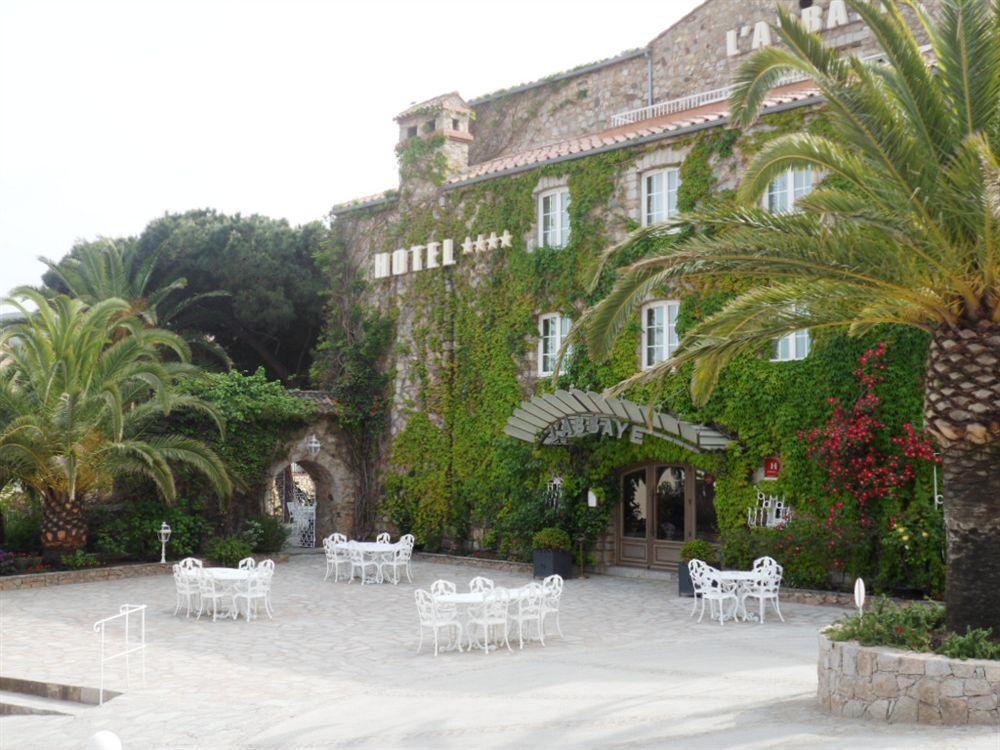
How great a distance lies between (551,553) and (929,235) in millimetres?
12274

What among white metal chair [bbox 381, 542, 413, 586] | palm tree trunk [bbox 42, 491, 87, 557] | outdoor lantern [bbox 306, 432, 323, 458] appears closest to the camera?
white metal chair [bbox 381, 542, 413, 586]

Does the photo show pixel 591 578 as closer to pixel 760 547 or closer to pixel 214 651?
pixel 760 547

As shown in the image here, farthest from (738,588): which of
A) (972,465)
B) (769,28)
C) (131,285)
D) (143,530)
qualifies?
(131,285)

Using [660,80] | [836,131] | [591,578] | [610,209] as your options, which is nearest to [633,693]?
[836,131]

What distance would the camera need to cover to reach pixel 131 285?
1115 inches

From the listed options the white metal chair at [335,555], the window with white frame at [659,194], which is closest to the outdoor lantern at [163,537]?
the white metal chair at [335,555]

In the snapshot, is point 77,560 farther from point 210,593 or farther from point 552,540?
point 552,540

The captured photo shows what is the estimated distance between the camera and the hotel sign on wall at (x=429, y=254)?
76.5 ft

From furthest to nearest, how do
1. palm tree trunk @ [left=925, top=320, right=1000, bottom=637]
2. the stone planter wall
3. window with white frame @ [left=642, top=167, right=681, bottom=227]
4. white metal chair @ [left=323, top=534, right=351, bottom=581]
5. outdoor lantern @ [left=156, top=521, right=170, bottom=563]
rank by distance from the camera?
1. outdoor lantern @ [left=156, top=521, right=170, bottom=563]
2. window with white frame @ [left=642, top=167, right=681, bottom=227]
3. white metal chair @ [left=323, top=534, right=351, bottom=581]
4. palm tree trunk @ [left=925, top=320, right=1000, bottom=637]
5. the stone planter wall

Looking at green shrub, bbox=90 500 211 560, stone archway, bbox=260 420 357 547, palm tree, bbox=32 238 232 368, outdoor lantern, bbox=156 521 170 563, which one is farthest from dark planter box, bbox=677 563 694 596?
palm tree, bbox=32 238 232 368

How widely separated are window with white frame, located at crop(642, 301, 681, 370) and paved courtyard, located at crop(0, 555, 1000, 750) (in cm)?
507

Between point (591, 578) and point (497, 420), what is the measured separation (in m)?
4.30

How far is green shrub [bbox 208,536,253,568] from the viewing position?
21.5 meters

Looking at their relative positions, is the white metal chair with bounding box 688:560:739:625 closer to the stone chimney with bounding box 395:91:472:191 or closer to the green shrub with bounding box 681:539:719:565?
the green shrub with bounding box 681:539:719:565
